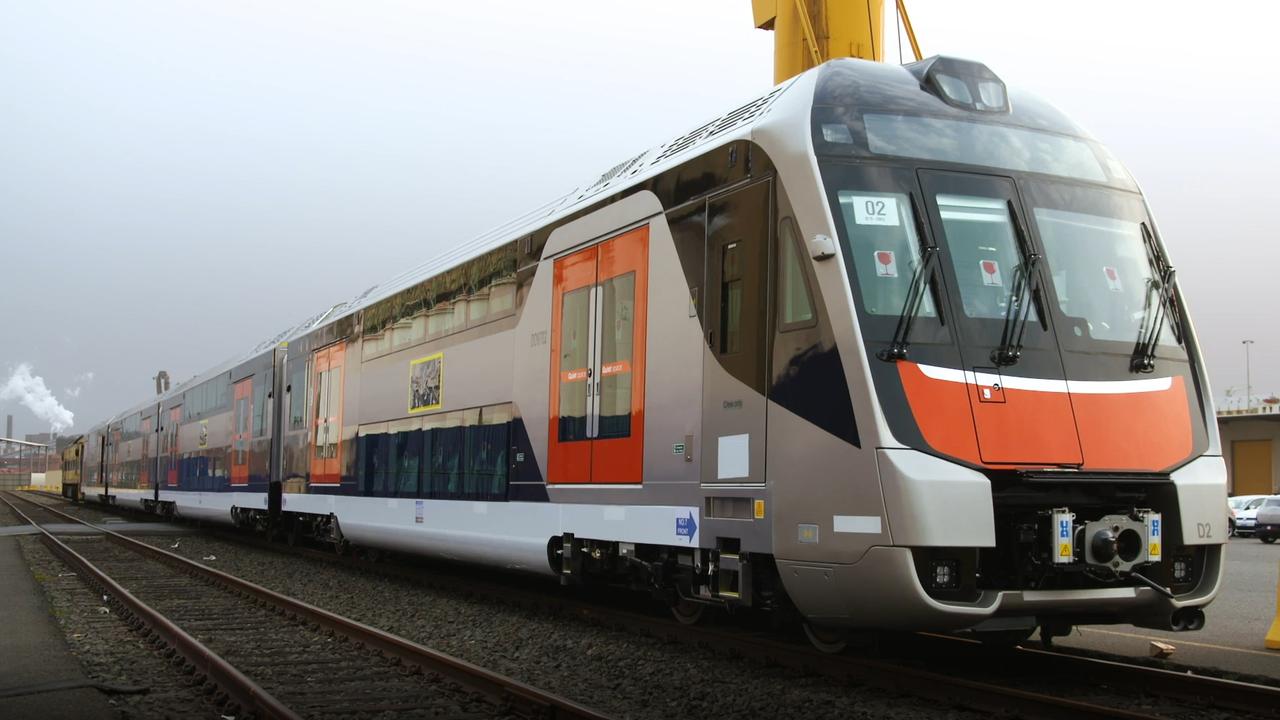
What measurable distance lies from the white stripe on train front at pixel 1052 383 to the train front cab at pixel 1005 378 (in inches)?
0.5

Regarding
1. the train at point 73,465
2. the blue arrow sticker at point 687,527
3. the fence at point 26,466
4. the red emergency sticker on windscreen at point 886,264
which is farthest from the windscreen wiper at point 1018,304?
the fence at point 26,466

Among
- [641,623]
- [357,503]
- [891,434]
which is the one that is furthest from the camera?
[357,503]

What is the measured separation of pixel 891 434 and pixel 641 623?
3.75 m

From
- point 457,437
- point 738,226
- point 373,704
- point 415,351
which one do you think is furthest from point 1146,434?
point 415,351

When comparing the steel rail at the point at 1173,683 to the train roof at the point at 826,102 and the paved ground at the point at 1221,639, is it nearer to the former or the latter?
the paved ground at the point at 1221,639

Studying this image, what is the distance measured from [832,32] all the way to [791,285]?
384 inches

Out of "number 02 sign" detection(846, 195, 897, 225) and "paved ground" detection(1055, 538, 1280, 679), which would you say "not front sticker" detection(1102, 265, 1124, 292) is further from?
"paved ground" detection(1055, 538, 1280, 679)

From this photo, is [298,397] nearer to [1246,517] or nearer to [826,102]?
[826,102]

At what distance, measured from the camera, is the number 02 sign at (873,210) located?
707 centimetres

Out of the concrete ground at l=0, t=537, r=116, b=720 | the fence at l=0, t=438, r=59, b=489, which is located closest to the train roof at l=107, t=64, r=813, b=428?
the concrete ground at l=0, t=537, r=116, b=720

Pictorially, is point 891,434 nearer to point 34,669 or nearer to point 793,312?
point 793,312

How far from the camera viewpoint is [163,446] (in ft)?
105

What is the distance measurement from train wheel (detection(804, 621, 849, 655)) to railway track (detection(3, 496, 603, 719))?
1876mm

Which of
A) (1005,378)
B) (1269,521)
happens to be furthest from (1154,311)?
(1269,521)
